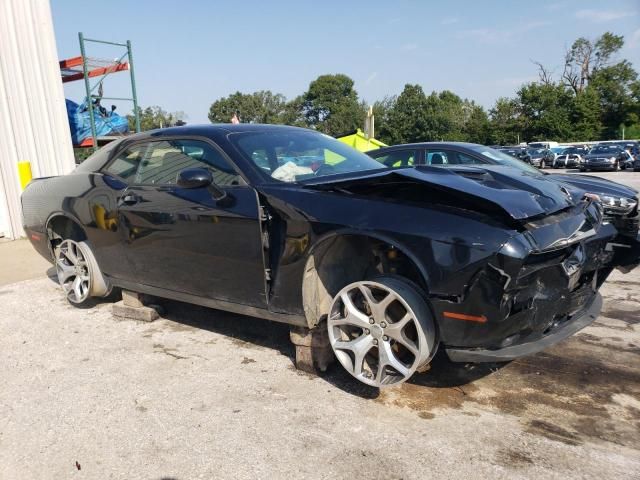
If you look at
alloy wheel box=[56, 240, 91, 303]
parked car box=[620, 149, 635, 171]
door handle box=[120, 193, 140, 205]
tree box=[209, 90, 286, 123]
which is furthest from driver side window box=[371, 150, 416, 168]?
tree box=[209, 90, 286, 123]

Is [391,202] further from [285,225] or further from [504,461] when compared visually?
[504,461]

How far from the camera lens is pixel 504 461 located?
7.39ft

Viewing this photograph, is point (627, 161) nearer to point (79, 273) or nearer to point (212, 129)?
point (212, 129)

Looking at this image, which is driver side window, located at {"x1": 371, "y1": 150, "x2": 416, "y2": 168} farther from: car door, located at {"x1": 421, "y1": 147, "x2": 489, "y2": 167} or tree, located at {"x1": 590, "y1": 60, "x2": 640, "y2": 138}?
tree, located at {"x1": 590, "y1": 60, "x2": 640, "y2": 138}

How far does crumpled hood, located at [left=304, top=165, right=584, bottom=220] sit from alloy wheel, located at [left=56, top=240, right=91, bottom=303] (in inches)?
100

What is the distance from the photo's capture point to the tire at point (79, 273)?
4.37 metres

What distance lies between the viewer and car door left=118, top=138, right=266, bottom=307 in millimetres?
3158

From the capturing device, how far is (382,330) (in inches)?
106

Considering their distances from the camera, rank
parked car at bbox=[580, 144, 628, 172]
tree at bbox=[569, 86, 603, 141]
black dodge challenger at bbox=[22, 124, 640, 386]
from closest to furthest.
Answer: black dodge challenger at bbox=[22, 124, 640, 386], parked car at bbox=[580, 144, 628, 172], tree at bbox=[569, 86, 603, 141]

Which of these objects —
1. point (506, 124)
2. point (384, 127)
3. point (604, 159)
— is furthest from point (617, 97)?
point (604, 159)

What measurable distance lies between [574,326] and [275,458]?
177 cm

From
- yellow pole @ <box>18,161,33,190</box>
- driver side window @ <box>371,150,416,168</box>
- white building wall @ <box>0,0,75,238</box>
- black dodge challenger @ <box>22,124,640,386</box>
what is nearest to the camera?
black dodge challenger @ <box>22,124,640,386</box>

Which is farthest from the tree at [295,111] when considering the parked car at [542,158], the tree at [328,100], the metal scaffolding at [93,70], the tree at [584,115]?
the metal scaffolding at [93,70]

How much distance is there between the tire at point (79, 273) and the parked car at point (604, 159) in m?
26.8
